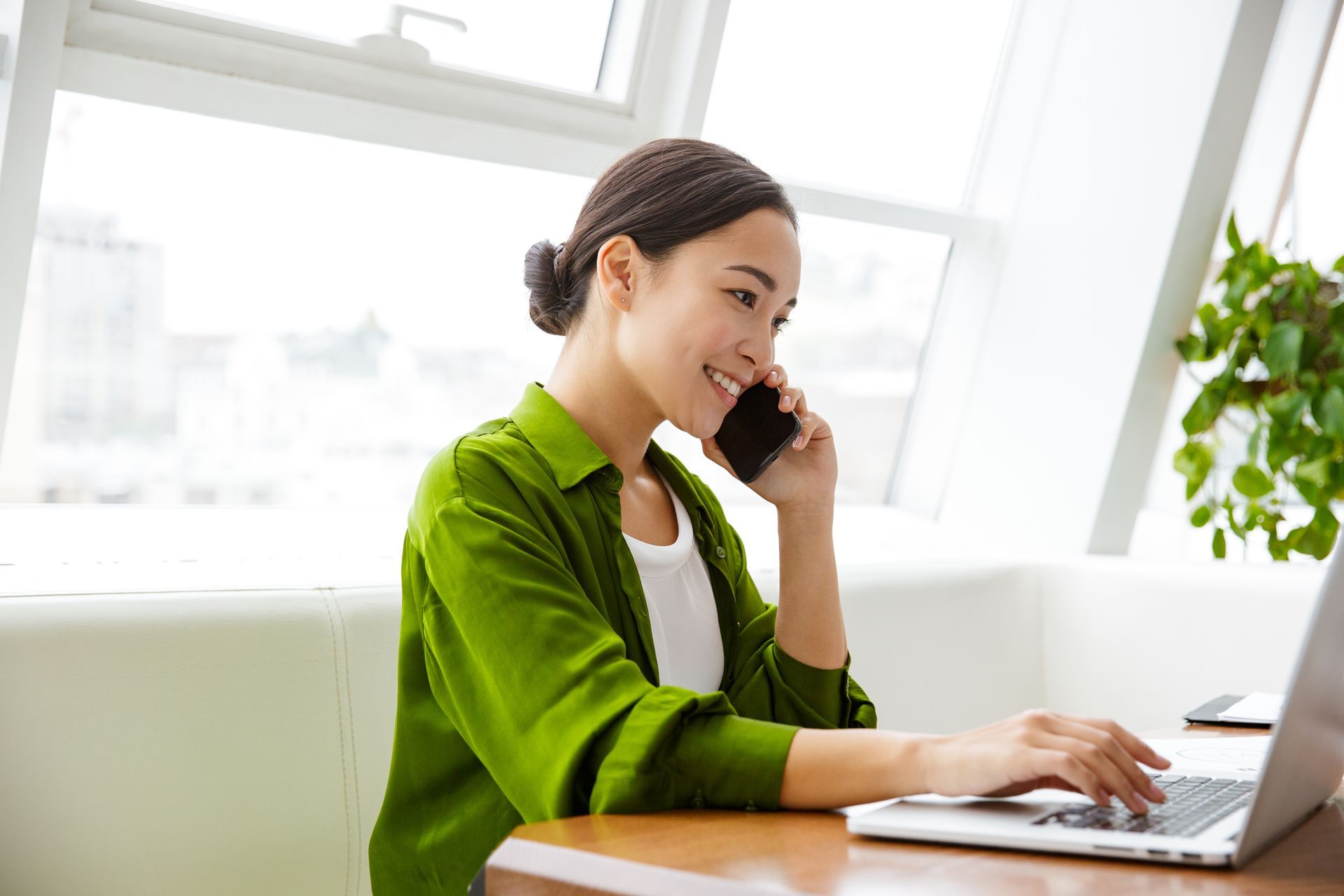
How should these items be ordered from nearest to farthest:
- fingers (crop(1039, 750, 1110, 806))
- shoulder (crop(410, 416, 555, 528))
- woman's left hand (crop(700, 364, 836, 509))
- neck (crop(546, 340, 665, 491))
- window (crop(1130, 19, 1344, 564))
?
fingers (crop(1039, 750, 1110, 806)) → shoulder (crop(410, 416, 555, 528)) → neck (crop(546, 340, 665, 491)) → woman's left hand (crop(700, 364, 836, 509)) → window (crop(1130, 19, 1344, 564))

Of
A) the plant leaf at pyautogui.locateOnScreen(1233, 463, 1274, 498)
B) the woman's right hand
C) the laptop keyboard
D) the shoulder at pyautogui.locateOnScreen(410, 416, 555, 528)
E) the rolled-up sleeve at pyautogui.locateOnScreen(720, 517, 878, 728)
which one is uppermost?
the plant leaf at pyautogui.locateOnScreen(1233, 463, 1274, 498)

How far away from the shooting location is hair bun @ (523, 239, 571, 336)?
1478 mm

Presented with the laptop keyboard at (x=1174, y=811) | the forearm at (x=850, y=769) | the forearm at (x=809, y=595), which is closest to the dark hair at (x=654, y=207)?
the forearm at (x=809, y=595)

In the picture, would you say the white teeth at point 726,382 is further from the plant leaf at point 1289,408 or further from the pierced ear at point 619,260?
the plant leaf at point 1289,408

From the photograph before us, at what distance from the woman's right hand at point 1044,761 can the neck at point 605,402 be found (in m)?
0.63

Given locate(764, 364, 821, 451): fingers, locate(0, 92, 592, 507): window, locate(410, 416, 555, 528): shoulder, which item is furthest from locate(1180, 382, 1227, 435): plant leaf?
locate(410, 416, 555, 528): shoulder

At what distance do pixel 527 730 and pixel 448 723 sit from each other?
245mm

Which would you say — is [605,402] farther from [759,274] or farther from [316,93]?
[316,93]

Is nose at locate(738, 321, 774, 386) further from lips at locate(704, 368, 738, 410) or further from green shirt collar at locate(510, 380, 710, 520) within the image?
green shirt collar at locate(510, 380, 710, 520)

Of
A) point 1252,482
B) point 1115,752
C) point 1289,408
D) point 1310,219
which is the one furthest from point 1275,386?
point 1115,752

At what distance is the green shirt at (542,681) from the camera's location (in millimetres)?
925

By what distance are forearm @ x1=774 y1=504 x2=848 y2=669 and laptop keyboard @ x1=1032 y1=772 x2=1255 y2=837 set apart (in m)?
0.47

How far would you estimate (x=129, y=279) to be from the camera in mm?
2061

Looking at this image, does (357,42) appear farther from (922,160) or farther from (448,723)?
(922,160)
